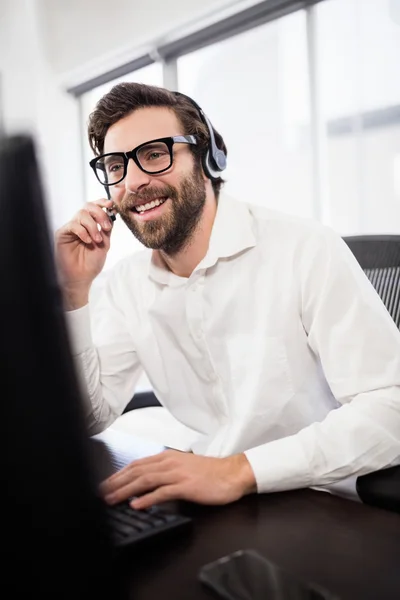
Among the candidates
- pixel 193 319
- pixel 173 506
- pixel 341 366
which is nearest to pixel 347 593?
pixel 173 506

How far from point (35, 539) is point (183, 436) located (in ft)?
4.03

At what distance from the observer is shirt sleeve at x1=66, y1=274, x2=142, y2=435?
122 centimetres

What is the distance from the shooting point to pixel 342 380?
0.97 m

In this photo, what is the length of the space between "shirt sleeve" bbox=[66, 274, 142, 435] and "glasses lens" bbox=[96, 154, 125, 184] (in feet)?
0.89

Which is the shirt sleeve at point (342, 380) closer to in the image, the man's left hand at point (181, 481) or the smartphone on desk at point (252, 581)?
the man's left hand at point (181, 481)

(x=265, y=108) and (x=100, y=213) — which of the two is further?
(x=265, y=108)

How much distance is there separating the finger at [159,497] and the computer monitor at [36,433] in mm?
460

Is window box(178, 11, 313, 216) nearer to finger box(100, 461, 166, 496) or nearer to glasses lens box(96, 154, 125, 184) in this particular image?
glasses lens box(96, 154, 125, 184)

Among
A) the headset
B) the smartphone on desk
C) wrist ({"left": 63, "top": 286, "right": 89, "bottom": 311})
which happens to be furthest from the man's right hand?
the smartphone on desk

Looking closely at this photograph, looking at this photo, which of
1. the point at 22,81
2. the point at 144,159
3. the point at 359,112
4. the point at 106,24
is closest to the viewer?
the point at 22,81

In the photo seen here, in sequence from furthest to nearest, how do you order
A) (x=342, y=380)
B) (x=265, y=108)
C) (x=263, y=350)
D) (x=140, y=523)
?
1. (x=265, y=108)
2. (x=263, y=350)
3. (x=342, y=380)
4. (x=140, y=523)

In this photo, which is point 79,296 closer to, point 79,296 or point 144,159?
point 79,296

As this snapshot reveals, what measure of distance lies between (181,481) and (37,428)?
0.54 metres

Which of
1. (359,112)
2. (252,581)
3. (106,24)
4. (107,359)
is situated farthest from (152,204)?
(106,24)
